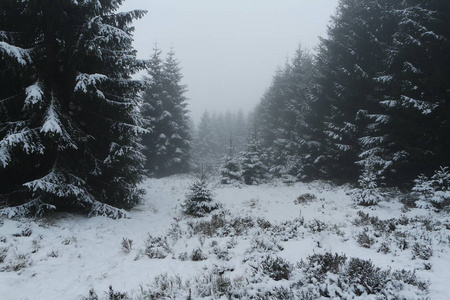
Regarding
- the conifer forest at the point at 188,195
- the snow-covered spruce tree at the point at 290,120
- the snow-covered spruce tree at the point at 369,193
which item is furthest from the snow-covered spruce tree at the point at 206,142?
the snow-covered spruce tree at the point at 369,193

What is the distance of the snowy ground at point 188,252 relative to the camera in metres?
4.57

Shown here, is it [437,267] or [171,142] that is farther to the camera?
[171,142]

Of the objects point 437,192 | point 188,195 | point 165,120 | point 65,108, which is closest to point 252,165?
point 165,120

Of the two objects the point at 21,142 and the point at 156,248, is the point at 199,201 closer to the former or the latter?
the point at 156,248

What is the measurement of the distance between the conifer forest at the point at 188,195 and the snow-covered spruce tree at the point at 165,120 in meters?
10.7

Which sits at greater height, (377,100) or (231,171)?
(377,100)

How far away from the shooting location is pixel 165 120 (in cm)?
2736

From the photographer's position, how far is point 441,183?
9.82 meters

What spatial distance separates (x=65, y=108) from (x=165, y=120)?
59.1 feet

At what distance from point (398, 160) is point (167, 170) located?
22558 millimetres

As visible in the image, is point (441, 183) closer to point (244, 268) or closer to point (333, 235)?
point (333, 235)

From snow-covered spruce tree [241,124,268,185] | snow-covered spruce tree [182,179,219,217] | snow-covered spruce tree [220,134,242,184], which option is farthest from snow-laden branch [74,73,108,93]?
snow-covered spruce tree [241,124,268,185]

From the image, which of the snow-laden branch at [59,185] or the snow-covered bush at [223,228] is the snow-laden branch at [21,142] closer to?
the snow-laden branch at [59,185]

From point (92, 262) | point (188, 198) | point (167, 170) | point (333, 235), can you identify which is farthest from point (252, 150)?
point (92, 262)
